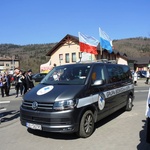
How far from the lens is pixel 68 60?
1847 inches

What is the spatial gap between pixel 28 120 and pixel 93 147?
69.0 inches

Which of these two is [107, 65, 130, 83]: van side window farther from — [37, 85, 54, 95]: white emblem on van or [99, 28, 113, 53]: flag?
[99, 28, 113, 53]: flag

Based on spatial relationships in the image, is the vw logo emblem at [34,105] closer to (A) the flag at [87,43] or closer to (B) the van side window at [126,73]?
(B) the van side window at [126,73]

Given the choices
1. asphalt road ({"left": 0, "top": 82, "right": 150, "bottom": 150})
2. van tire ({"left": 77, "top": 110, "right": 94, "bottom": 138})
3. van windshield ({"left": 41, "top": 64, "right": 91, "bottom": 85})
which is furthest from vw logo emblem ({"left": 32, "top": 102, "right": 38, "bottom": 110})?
van tire ({"left": 77, "top": 110, "right": 94, "bottom": 138})

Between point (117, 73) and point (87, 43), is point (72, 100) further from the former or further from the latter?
point (87, 43)

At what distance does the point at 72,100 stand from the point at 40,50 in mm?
117648

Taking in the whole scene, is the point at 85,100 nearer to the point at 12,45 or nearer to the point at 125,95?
the point at 125,95

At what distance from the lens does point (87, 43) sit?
27.2 meters

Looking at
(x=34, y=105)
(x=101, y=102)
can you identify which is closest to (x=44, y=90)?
(x=34, y=105)

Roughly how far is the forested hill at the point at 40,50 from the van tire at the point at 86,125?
3585 inches

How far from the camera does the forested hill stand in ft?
343

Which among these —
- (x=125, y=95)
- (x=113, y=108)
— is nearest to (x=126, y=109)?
(x=125, y=95)

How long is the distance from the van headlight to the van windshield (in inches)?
33.5

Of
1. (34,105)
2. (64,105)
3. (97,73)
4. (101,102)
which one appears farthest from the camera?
(97,73)
